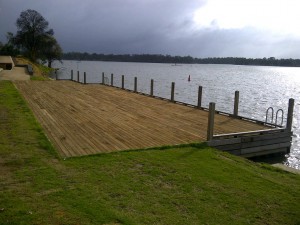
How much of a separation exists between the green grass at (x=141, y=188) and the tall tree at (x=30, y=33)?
59.5 m

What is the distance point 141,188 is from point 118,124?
185 inches

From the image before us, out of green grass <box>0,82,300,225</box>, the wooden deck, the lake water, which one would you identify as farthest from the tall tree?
green grass <box>0,82,300,225</box>

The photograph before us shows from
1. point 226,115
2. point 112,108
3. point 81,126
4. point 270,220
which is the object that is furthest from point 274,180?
point 112,108

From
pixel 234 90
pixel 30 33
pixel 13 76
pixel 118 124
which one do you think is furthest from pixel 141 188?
pixel 30 33

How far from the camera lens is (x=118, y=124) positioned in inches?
372

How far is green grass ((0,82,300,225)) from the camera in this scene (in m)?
4.04

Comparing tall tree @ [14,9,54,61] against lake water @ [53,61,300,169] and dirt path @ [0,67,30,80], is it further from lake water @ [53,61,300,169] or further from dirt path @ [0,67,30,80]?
dirt path @ [0,67,30,80]

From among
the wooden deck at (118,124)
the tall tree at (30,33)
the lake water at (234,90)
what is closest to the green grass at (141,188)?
the wooden deck at (118,124)

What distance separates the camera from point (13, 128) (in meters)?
8.34

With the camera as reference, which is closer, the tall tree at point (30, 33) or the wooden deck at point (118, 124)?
the wooden deck at point (118, 124)

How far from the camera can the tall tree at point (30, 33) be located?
61781mm

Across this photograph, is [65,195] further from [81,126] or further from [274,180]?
[81,126]

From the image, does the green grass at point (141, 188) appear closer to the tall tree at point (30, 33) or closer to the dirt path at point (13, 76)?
A: the dirt path at point (13, 76)

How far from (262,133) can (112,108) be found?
5.79 metres
